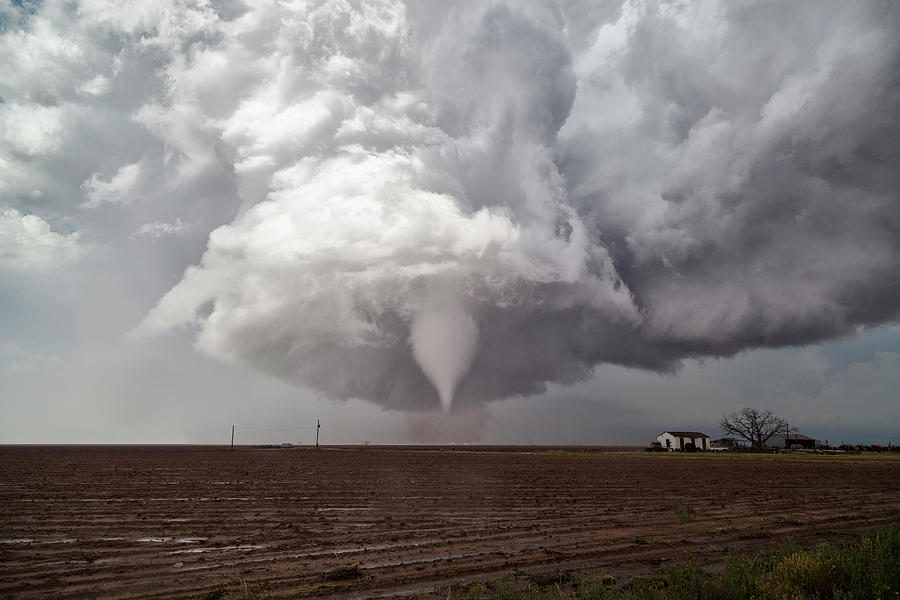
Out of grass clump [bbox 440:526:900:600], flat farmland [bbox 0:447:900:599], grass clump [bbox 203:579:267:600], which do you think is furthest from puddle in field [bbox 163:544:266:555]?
grass clump [bbox 440:526:900:600]

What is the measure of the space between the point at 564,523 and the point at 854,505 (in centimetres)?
1782

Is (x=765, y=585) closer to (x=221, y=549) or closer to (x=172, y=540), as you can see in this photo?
(x=221, y=549)

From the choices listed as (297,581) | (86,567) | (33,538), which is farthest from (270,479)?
(297,581)

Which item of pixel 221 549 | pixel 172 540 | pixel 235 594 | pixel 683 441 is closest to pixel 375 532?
pixel 221 549

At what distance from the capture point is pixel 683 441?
154 metres

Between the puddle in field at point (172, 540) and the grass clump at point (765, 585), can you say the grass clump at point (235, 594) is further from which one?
the puddle in field at point (172, 540)

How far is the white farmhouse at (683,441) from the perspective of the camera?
152000mm

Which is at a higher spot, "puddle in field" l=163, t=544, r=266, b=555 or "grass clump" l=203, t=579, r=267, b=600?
"grass clump" l=203, t=579, r=267, b=600

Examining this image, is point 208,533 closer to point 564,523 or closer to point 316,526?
point 316,526

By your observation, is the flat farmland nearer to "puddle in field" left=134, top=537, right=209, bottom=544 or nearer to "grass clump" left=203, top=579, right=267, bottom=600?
"puddle in field" left=134, top=537, right=209, bottom=544

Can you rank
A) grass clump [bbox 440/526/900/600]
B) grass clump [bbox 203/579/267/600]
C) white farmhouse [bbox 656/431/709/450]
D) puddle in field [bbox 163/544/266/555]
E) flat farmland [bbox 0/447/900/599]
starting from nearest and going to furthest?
1. grass clump [bbox 440/526/900/600]
2. grass clump [bbox 203/579/267/600]
3. flat farmland [bbox 0/447/900/599]
4. puddle in field [bbox 163/544/266/555]
5. white farmhouse [bbox 656/431/709/450]

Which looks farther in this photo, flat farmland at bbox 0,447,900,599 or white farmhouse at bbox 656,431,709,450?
white farmhouse at bbox 656,431,709,450

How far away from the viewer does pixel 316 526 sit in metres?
23.1

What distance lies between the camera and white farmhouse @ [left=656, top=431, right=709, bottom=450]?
15200cm
